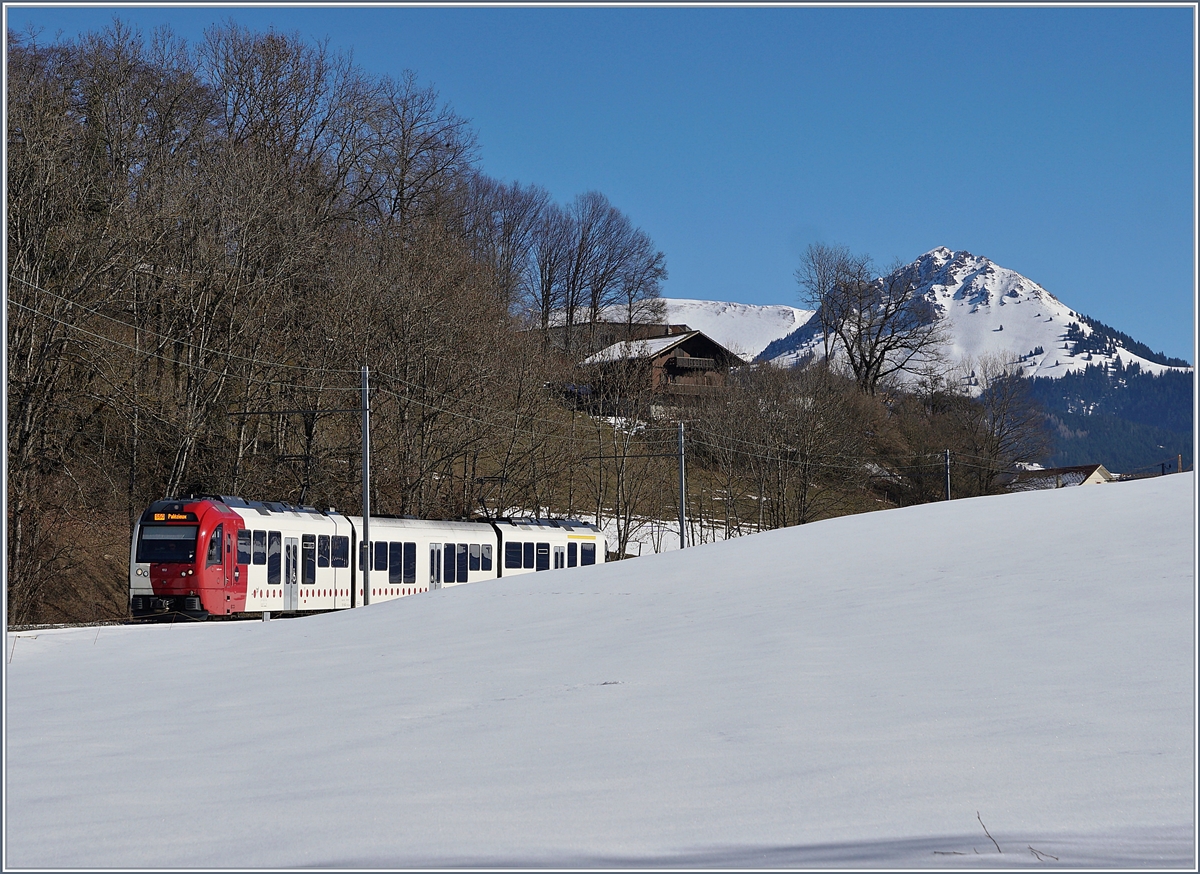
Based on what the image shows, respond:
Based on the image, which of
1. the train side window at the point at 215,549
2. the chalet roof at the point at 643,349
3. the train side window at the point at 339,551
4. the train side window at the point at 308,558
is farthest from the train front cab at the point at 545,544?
the chalet roof at the point at 643,349

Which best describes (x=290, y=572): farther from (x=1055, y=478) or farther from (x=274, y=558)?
(x=1055, y=478)

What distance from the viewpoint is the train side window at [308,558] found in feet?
101

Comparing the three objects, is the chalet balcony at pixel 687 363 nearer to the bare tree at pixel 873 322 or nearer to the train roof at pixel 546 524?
the bare tree at pixel 873 322

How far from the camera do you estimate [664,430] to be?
62531 mm

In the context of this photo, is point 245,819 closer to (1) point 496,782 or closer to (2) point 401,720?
(1) point 496,782

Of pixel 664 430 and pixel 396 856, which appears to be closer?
pixel 396 856

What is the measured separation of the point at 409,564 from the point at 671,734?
92.0 feet

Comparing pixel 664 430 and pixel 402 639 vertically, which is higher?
pixel 664 430

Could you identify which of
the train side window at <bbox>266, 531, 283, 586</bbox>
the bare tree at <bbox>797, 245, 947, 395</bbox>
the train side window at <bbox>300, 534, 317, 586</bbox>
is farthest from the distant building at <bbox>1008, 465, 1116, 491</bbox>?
the train side window at <bbox>266, 531, 283, 586</bbox>

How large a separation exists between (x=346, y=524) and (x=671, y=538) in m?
33.9

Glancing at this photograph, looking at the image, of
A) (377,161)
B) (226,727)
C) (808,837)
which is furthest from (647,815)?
(377,161)

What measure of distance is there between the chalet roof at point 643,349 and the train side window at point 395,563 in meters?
31.5

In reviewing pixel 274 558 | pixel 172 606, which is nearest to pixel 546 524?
pixel 274 558

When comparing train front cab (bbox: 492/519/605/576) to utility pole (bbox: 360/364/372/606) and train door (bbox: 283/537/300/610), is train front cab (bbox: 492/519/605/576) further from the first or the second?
train door (bbox: 283/537/300/610)
